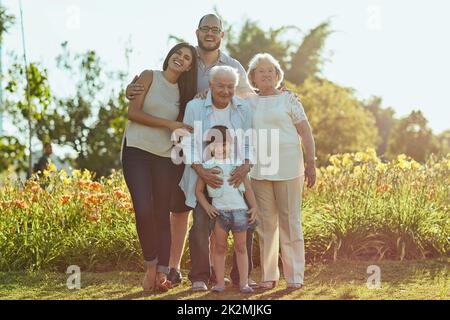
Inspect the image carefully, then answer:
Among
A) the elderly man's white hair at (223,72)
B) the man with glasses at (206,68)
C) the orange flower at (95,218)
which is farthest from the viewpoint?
the orange flower at (95,218)

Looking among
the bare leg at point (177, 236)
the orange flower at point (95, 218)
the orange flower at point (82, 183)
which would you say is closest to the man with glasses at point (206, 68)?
the bare leg at point (177, 236)

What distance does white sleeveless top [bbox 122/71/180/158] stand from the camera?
18.3 ft

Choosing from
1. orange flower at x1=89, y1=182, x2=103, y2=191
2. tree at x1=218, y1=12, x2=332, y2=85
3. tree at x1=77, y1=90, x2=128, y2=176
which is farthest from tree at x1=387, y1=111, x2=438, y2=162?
orange flower at x1=89, y1=182, x2=103, y2=191

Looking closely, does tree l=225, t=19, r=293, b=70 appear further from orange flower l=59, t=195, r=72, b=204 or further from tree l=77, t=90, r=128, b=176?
orange flower l=59, t=195, r=72, b=204

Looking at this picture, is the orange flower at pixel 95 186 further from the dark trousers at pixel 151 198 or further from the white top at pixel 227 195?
the white top at pixel 227 195

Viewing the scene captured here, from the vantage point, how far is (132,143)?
558 cm

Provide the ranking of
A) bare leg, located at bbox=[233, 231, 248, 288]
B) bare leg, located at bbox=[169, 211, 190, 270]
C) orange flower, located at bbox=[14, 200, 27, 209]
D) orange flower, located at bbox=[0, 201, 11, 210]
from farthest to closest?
1. orange flower, located at bbox=[0, 201, 11, 210]
2. orange flower, located at bbox=[14, 200, 27, 209]
3. bare leg, located at bbox=[169, 211, 190, 270]
4. bare leg, located at bbox=[233, 231, 248, 288]

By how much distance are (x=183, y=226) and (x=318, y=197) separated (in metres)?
2.66

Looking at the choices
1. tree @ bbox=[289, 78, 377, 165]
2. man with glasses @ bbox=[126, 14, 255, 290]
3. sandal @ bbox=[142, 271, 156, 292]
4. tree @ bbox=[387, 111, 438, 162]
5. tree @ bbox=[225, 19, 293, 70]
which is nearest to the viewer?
sandal @ bbox=[142, 271, 156, 292]

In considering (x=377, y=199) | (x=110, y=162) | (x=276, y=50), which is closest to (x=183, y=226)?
(x=377, y=199)

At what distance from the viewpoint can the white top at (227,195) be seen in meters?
5.39

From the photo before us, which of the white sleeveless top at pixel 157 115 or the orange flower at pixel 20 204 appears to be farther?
the orange flower at pixel 20 204

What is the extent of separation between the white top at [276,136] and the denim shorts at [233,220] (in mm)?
408

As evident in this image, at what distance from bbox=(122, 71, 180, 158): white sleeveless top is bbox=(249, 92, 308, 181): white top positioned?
2.00 feet
